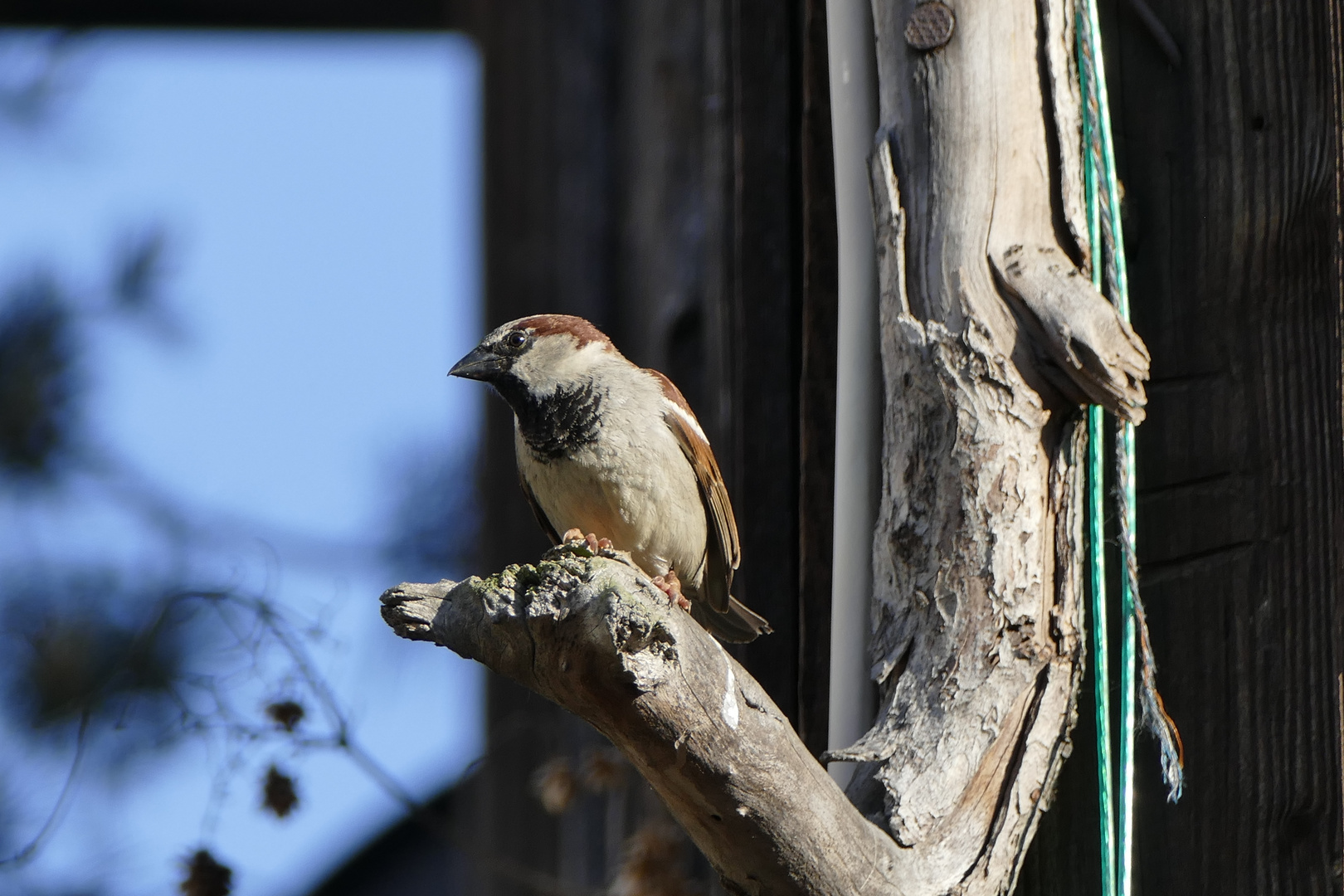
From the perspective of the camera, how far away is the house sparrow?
249cm

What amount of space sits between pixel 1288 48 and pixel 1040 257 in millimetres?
456

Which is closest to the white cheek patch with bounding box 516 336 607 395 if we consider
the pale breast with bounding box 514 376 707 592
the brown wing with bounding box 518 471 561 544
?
the pale breast with bounding box 514 376 707 592

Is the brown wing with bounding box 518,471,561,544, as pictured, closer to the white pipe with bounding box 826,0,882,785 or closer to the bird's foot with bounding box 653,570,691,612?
the bird's foot with bounding box 653,570,691,612

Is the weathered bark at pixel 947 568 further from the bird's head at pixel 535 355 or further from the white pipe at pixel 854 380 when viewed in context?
the bird's head at pixel 535 355

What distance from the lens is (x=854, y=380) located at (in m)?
2.08

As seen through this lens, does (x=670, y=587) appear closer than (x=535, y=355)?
Yes

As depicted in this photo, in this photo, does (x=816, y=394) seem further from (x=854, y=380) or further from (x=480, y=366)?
(x=480, y=366)

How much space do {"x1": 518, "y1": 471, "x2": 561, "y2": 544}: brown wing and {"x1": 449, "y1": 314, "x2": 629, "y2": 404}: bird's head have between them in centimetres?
19

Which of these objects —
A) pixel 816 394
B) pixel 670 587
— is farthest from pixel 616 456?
pixel 670 587

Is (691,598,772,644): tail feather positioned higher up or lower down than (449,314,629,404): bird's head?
lower down

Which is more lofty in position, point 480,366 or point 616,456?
point 480,366

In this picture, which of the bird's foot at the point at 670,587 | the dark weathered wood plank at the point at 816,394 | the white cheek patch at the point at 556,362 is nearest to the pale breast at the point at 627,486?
the white cheek patch at the point at 556,362

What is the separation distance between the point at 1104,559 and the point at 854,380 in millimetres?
451

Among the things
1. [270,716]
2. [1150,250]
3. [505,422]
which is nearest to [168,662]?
[270,716]
